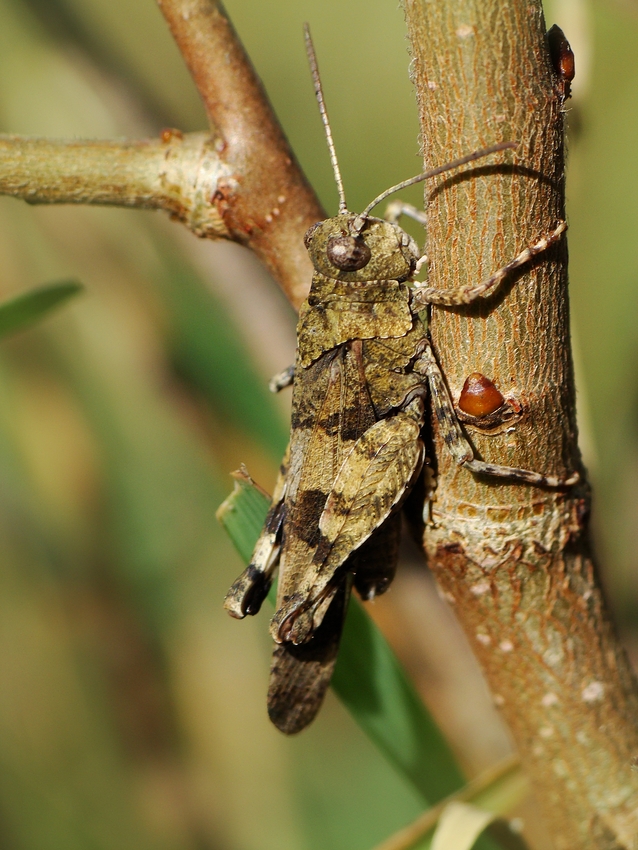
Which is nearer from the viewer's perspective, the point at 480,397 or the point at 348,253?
the point at 480,397

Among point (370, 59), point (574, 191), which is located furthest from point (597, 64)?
point (370, 59)

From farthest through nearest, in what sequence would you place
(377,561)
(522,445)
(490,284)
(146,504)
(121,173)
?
1. (146,504)
2. (377,561)
3. (121,173)
4. (522,445)
5. (490,284)

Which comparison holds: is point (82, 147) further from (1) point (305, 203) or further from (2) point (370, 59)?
(2) point (370, 59)

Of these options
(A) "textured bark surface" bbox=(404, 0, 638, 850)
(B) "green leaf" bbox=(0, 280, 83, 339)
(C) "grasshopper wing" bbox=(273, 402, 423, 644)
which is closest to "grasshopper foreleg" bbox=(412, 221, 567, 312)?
(A) "textured bark surface" bbox=(404, 0, 638, 850)

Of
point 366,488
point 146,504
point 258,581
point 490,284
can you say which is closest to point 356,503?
point 366,488

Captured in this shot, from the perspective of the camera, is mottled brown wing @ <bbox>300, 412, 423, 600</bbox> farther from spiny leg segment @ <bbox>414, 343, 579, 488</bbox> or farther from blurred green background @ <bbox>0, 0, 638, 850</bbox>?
blurred green background @ <bbox>0, 0, 638, 850</bbox>

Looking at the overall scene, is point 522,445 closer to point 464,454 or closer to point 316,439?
point 464,454

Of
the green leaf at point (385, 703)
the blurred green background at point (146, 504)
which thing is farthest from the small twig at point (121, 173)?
the blurred green background at point (146, 504)
